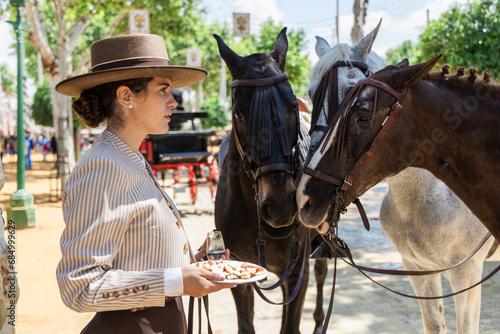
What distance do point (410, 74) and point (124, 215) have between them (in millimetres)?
1414

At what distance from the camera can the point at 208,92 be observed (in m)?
54.9

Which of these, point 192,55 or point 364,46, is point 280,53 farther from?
point 192,55

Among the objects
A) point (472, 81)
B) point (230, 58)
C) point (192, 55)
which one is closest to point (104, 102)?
point (230, 58)

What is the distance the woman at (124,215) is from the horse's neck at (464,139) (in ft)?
3.77

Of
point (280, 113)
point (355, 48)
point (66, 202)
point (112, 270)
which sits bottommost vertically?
point (112, 270)

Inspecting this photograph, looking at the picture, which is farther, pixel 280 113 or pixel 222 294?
pixel 222 294

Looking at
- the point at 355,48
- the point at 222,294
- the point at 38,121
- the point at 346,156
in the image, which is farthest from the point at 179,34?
the point at 346,156

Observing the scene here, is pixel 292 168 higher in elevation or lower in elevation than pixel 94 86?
lower

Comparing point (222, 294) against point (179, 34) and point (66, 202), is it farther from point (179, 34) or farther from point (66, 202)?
point (179, 34)

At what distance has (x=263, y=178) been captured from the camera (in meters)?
2.79

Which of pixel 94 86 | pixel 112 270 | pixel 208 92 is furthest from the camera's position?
pixel 208 92

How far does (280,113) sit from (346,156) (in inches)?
31.4

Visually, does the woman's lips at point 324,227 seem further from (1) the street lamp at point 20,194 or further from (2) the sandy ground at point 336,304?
(1) the street lamp at point 20,194

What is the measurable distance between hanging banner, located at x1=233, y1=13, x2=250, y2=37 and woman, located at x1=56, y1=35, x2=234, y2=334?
15632 millimetres
